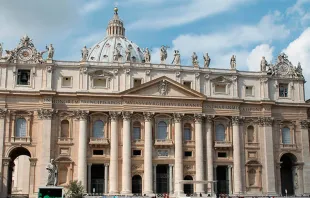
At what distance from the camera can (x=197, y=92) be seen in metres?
62.9

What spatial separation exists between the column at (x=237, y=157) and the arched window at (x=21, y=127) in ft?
85.0

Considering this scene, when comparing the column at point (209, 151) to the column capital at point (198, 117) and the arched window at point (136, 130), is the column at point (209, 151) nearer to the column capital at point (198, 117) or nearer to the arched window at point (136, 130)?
the column capital at point (198, 117)

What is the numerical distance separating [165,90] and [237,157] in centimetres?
1238

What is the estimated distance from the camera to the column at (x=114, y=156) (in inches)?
2333

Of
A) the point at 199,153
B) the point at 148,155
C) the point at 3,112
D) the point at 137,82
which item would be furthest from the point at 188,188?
the point at 3,112

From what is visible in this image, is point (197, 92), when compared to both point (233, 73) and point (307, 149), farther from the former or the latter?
point (307, 149)

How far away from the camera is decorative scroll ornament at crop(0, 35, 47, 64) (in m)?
61.3

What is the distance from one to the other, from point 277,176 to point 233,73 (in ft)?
47.5

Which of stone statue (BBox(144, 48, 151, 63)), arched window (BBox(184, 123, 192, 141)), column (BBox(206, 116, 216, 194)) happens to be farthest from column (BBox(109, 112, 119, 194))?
column (BBox(206, 116, 216, 194))

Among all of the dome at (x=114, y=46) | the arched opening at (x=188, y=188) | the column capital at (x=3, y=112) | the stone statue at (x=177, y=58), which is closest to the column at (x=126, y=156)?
the arched opening at (x=188, y=188)

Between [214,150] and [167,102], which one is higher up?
[167,102]

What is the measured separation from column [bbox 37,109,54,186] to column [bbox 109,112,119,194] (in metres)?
7.30

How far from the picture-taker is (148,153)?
60.5 m

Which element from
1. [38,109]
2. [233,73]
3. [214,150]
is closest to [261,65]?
[233,73]
